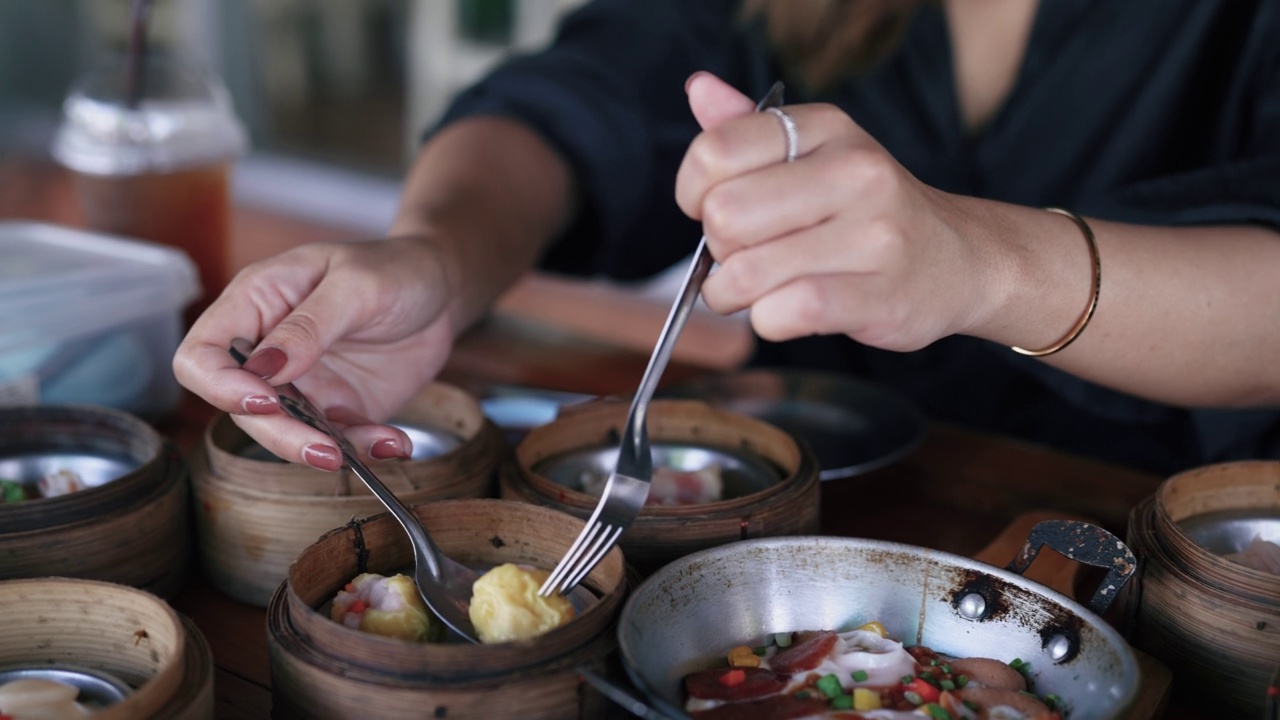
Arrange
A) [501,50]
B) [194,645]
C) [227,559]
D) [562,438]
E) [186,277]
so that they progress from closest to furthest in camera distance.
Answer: [194,645] → [227,559] → [562,438] → [186,277] → [501,50]

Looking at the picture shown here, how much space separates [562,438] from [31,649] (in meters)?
0.54

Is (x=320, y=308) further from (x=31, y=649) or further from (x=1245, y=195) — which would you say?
(x=1245, y=195)

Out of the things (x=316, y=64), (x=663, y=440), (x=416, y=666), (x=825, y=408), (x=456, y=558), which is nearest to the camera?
(x=416, y=666)

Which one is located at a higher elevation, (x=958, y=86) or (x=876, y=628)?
(x=958, y=86)

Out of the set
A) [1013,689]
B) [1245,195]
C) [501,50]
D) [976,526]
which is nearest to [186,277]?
[976,526]

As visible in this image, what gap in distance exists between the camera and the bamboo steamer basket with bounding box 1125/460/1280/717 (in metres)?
0.86

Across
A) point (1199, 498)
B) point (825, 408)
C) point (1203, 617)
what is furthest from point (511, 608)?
point (825, 408)

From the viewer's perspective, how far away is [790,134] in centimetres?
81

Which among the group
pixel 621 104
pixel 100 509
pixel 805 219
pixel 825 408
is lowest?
pixel 825 408

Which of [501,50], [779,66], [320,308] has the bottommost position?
[501,50]

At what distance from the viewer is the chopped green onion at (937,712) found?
2.58ft

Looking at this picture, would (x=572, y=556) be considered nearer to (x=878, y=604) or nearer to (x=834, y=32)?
(x=878, y=604)

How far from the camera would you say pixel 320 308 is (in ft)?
3.46

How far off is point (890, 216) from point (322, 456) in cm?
51
